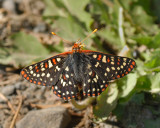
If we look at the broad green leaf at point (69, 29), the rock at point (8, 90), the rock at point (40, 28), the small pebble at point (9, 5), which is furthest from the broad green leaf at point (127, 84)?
the small pebble at point (9, 5)

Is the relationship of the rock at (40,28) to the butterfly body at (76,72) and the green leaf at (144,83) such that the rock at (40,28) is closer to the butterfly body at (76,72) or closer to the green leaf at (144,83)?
the butterfly body at (76,72)

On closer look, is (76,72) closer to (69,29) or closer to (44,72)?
(44,72)

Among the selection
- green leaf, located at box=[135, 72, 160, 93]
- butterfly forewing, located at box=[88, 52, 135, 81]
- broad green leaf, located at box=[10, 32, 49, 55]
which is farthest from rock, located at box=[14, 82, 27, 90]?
green leaf, located at box=[135, 72, 160, 93]

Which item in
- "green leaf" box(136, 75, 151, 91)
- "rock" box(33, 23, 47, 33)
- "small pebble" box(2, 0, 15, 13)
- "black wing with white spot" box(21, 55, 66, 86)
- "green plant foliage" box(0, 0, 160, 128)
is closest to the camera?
"black wing with white spot" box(21, 55, 66, 86)

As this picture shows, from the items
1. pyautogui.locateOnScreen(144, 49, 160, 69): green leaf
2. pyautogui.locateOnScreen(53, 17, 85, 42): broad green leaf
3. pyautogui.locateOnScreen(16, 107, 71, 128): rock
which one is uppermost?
pyautogui.locateOnScreen(53, 17, 85, 42): broad green leaf

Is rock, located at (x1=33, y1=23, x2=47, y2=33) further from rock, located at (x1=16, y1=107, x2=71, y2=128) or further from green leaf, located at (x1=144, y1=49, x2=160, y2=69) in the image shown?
green leaf, located at (x1=144, y1=49, x2=160, y2=69)

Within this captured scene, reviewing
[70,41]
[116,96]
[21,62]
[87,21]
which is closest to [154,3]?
[87,21]

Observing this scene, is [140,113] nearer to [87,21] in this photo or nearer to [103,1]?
[87,21]
